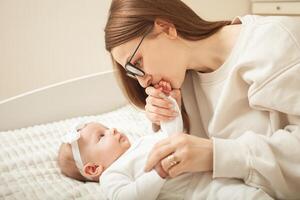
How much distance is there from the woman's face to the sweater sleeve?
10.5 inches

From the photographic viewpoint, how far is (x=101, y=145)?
1172mm

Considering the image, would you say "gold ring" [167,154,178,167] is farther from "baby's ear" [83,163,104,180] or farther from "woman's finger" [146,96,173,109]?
"baby's ear" [83,163,104,180]

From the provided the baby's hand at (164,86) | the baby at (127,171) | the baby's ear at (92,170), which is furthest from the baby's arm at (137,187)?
the baby's hand at (164,86)

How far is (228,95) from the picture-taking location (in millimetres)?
1015

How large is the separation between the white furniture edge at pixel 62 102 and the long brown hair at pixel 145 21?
2.17 ft

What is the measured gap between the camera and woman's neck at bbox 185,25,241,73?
108 cm

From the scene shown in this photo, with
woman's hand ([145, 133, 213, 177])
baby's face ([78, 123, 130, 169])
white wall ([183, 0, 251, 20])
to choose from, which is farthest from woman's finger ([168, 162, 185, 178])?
white wall ([183, 0, 251, 20])

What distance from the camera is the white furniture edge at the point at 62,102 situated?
162 cm

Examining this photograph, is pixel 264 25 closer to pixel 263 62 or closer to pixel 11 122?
pixel 263 62

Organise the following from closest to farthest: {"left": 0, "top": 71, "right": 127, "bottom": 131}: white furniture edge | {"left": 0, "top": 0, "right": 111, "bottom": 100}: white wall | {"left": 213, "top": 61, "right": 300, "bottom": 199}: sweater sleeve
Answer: {"left": 213, "top": 61, "right": 300, "bottom": 199}: sweater sleeve < {"left": 0, "top": 71, "right": 127, "bottom": 131}: white furniture edge < {"left": 0, "top": 0, "right": 111, "bottom": 100}: white wall

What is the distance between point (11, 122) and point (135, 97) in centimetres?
71

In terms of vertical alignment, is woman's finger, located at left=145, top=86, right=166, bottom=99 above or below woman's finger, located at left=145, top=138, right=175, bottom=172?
above

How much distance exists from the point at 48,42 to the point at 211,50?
1144mm

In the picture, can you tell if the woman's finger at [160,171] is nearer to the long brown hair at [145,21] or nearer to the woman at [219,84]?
the woman at [219,84]
